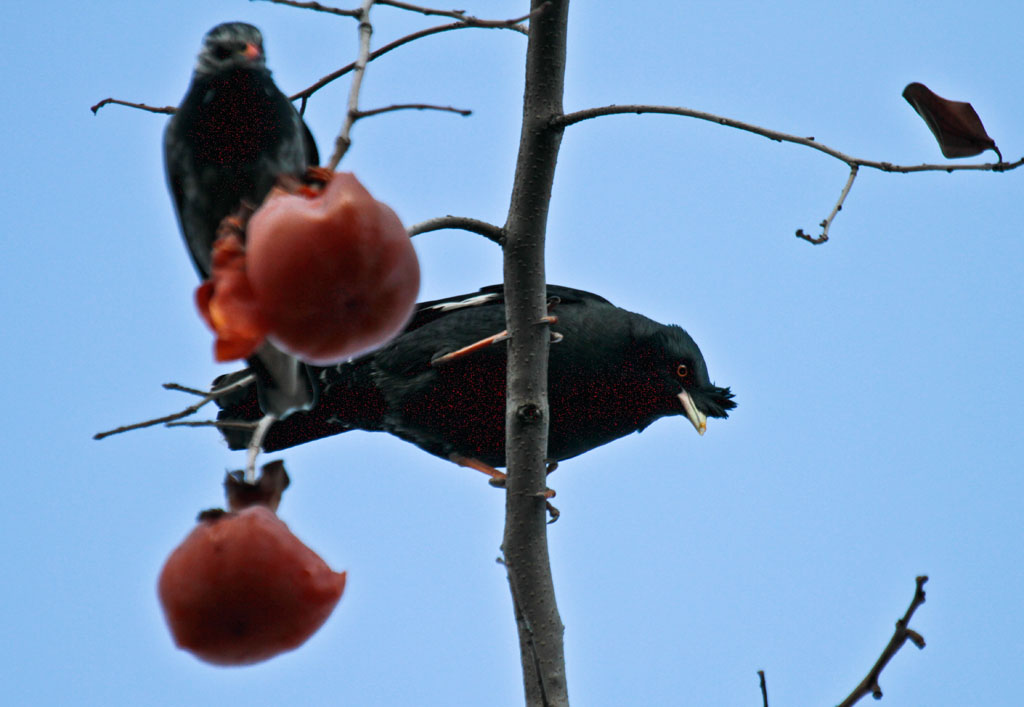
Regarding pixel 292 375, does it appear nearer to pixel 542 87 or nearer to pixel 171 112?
pixel 171 112

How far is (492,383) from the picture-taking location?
13.1ft

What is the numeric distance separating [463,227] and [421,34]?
1.30 ft

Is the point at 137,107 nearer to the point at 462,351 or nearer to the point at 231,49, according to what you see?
the point at 231,49

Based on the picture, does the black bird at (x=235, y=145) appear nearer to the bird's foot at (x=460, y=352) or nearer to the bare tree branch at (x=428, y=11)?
the bare tree branch at (x=428, y=11)

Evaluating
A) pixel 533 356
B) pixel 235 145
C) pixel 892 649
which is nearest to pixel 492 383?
pixel 533 356

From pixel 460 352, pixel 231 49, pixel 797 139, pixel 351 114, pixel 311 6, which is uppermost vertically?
pixel 231 49

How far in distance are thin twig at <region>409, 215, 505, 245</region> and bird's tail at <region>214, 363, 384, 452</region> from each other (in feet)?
5.95

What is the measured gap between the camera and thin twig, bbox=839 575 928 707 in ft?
5.49

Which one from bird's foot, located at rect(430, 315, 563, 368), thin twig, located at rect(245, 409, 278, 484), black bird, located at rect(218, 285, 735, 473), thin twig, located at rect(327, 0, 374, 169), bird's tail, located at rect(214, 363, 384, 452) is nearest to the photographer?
thin twig, located at rect(327, 0, 374, 169)

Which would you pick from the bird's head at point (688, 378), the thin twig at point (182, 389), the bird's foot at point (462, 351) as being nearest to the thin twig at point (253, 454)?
the thin twig at point (182, 389)

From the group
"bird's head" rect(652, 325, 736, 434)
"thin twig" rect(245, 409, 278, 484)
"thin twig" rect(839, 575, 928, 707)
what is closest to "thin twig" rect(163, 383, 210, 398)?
"thin twig" rect(245, 409, 278, 484)

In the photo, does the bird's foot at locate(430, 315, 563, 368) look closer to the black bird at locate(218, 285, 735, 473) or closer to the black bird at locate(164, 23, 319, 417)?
the black bird at locate(218, 285, 735, 473)

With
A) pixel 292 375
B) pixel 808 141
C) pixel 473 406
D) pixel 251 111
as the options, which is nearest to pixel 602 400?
pixel 473 406

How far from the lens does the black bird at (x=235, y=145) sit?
262cm
